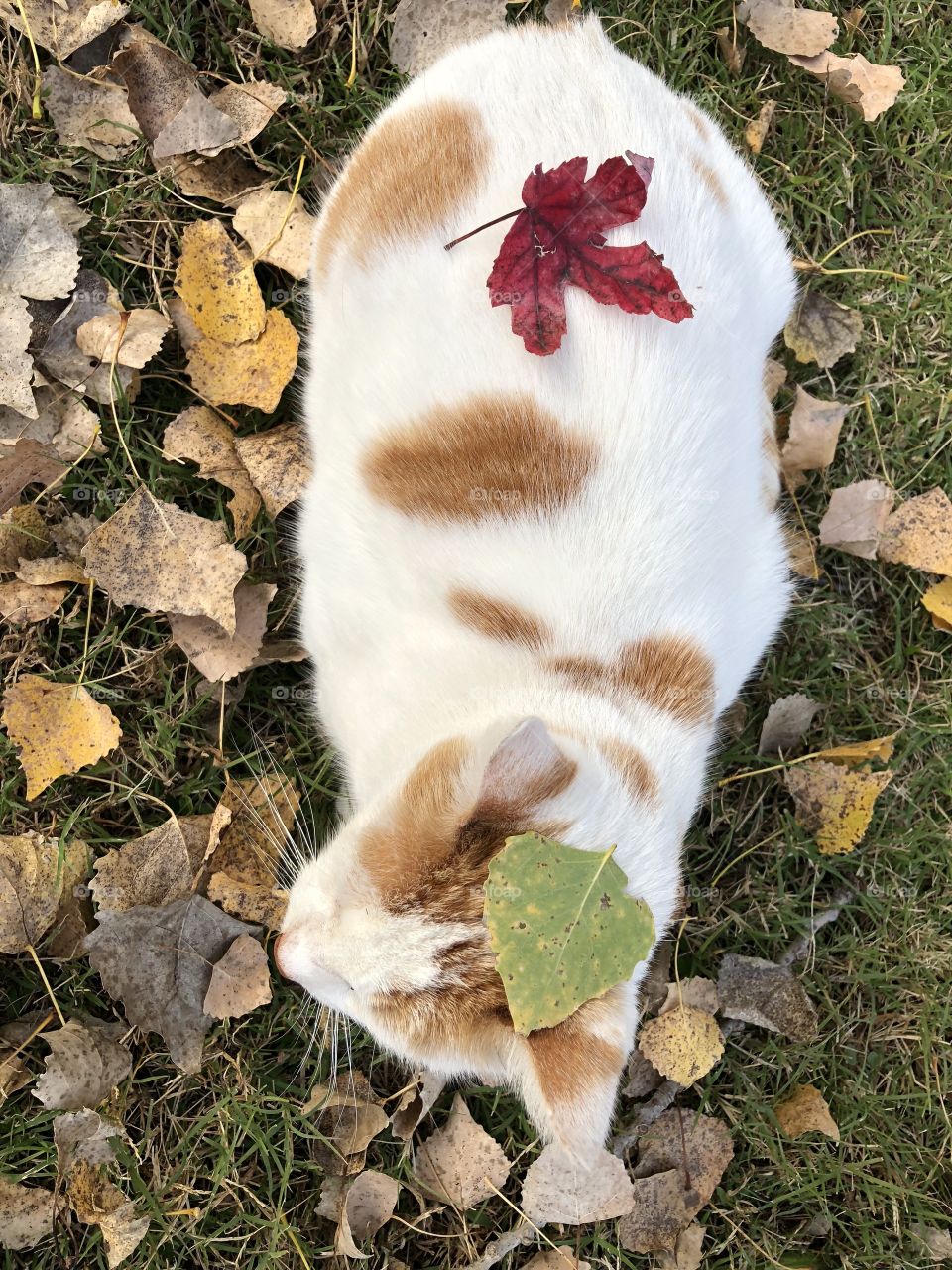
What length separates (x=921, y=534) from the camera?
3049mm

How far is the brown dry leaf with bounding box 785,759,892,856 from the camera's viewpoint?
2941 mm

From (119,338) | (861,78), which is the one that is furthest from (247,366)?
(861,78)

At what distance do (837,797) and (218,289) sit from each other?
2.34 meters

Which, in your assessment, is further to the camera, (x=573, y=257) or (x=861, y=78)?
(x=861, y=78)

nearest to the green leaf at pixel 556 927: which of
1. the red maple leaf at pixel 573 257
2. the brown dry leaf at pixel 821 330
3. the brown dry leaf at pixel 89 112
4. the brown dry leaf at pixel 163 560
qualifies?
the red maple leaf at pixel 573 257

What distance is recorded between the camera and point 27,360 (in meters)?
2.53

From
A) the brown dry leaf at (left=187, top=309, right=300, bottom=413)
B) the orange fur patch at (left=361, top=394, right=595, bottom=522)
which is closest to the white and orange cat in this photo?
the orange fur patch at (left=361, top=394, right=595, bottom=522)

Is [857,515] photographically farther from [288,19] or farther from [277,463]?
[288,19]

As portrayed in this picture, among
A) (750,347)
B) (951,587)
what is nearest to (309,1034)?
(750,347)

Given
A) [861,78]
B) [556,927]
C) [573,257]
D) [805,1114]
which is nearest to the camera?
[556,927]

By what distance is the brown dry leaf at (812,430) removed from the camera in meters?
2.95

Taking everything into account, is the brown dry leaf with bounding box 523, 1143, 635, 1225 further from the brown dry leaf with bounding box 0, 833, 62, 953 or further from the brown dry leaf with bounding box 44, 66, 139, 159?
the brown dry leaf with bounding box 44, 66, 139, 159

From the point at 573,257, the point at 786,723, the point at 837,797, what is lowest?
the point at 837,797

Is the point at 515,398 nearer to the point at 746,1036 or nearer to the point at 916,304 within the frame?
the point at 916,304
